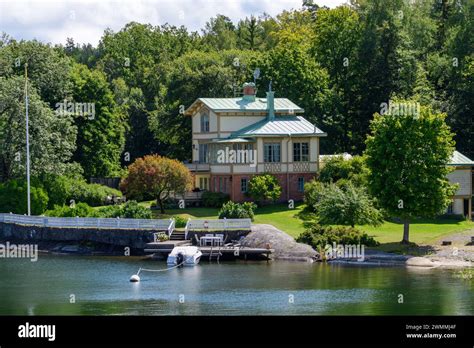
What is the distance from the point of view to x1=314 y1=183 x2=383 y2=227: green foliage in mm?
71312

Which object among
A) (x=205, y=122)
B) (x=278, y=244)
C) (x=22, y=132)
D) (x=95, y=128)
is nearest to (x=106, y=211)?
(x=22, y=132)

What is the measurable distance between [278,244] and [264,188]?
12776mm

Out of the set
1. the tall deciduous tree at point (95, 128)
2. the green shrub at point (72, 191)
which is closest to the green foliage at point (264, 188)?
the green shrub at point (72, 191)

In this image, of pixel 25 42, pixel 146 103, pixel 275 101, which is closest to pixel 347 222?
pixel 275 101

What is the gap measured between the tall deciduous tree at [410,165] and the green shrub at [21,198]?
2492 centimetres

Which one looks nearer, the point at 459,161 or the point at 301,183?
the point at 459,161

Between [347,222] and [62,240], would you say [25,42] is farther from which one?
[347,222]

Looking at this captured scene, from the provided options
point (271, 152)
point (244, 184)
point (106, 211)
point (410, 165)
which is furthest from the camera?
point (271, 152)

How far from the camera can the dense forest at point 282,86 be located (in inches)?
3447

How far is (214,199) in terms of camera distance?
8231cm

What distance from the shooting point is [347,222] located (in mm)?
71750

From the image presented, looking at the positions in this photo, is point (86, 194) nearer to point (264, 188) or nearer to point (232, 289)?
point (264, 188)
